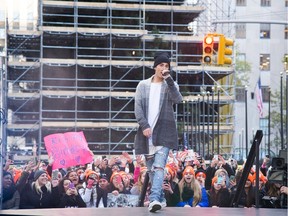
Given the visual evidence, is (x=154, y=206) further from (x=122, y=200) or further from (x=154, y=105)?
(x=122, y=200)

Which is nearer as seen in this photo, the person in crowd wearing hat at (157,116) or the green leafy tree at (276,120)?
the person in crowd wearing hat at (157,116)

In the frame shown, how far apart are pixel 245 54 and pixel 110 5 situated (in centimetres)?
2691

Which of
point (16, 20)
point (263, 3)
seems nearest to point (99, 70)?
point (16, 20)

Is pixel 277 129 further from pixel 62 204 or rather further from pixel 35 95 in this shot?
pixel 62 204

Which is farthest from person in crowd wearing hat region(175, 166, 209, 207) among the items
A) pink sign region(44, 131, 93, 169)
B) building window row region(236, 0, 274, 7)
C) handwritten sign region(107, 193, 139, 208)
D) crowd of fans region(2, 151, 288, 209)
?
building window row region(236, 0, 274, 7)

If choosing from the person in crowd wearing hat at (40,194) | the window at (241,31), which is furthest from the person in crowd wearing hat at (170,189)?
the window at (241,31)

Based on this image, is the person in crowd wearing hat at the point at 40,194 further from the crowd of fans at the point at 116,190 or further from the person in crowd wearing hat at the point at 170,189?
the person in crowd wearing hat at the point at 170,189

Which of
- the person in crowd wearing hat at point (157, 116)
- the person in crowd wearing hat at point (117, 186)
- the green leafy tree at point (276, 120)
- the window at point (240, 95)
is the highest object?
the person in crowd wearing hat at point (157, 116)

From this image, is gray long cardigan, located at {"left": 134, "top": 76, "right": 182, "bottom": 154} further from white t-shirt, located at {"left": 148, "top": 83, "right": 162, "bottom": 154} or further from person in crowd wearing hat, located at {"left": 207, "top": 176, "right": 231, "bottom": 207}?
person in crowd wearing hat, located at {"left": 207, "top": 176, "right": 231, "bottom": 207}

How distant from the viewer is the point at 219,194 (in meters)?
14.4

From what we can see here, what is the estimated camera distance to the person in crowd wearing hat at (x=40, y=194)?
13.8 meters

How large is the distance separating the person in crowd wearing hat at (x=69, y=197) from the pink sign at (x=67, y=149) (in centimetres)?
457

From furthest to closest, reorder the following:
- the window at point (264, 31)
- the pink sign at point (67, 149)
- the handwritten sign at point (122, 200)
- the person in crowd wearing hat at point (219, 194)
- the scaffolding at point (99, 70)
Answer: the window at point (264, 31) < the scaffolding at point (99, 70) < the pink sign at point (67, 149) < the handwritten sign at point (122, 200) < the person in crowd wearing hat at point (219, 194)

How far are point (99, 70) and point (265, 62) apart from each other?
26457 millimetres
